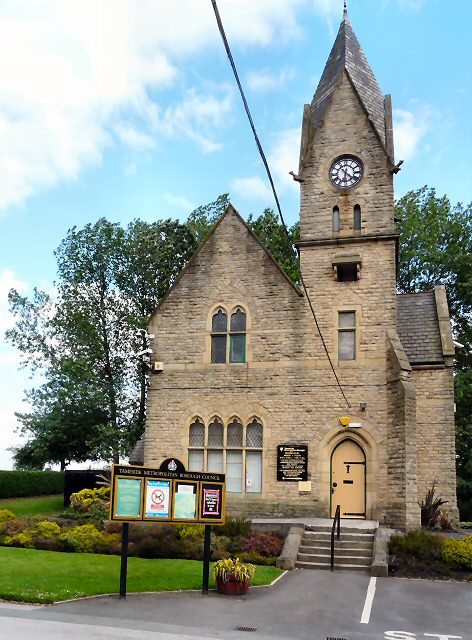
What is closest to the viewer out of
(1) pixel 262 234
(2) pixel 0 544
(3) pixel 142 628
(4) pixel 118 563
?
(3) pixel 142 628

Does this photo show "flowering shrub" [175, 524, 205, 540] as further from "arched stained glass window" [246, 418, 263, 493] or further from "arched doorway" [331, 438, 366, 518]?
"arched doorway" [331, 438, 366, 518]

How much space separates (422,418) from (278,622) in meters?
13.1

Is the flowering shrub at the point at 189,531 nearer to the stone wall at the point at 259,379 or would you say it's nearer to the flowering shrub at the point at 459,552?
the stone wall at the point at 259,379

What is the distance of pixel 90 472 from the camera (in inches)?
1237

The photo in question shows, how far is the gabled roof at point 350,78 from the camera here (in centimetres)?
2378

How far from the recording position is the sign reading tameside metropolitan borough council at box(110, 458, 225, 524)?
1301cm

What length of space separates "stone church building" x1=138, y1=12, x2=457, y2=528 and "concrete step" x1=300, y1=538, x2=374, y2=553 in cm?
300

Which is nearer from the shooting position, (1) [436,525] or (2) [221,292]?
(1) [436,525]

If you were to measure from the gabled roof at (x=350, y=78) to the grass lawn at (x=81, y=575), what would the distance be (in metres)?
15.2

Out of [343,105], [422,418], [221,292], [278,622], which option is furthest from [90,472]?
[278,622]

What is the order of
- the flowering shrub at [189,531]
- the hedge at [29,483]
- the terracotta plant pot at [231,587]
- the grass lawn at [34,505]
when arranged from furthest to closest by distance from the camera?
the hedge at [29,483]
the grass lawn at [34,505]
the flowering shrub at [189,531]
the terracotta plant pot at [231,587]

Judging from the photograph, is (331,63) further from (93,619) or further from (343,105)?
(93,619)

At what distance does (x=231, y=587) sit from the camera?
13164 millimetres

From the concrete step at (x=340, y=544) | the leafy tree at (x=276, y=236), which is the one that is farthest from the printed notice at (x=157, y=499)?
the leafy tree at (x=276, y=236)
